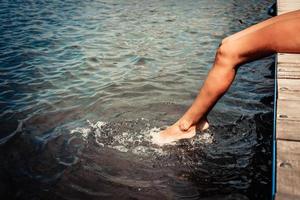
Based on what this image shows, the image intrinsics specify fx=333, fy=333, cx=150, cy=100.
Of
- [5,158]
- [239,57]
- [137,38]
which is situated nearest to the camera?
[239,57]

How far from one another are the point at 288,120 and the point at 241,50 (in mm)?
787

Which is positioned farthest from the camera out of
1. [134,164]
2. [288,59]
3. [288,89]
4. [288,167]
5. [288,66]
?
[288,59]

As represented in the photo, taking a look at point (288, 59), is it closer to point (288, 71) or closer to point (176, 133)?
point (288, 71)

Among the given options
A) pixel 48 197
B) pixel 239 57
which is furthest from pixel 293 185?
pixel 48 197

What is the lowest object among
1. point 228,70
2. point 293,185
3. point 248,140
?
point 248,140

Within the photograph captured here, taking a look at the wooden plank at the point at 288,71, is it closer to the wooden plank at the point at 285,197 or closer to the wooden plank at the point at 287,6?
the wooden plank at the point at 285,197

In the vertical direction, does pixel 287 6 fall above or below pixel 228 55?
below

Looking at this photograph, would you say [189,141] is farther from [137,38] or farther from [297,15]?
[137,38]

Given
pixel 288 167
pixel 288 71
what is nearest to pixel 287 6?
pixel 288 71

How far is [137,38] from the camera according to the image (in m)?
9.16

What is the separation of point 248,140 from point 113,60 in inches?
164

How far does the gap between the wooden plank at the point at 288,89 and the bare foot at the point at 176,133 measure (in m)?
0.89

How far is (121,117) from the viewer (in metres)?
4.61

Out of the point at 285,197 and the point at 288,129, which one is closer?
the point at 285,197
